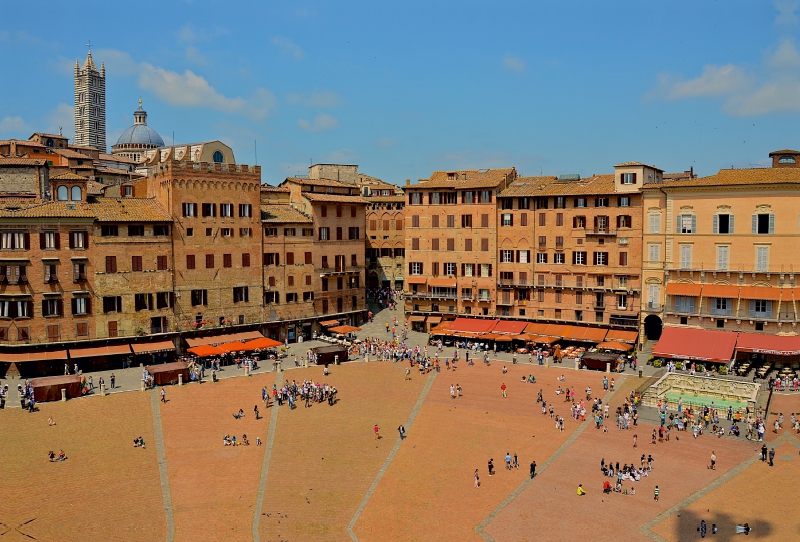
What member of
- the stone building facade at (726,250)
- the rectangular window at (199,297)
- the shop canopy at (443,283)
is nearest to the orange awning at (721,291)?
the stone building facade at (726,250)

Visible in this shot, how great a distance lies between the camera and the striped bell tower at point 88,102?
141 m

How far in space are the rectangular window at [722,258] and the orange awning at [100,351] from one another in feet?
156

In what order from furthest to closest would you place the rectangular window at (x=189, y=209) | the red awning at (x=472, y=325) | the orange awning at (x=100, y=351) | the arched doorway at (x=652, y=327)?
1. the red awning at (x=472, y=325)
2. the arched doorway at (x=652, y=327)
3. the rectangular window at (x=189, y=209)
4. the orange awning at (x=100, y=351)

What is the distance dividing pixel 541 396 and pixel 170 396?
85.5ft

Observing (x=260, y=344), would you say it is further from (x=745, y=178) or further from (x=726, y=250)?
(x=745, y=178)

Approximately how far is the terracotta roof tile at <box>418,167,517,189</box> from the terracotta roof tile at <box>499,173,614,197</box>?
1.30m

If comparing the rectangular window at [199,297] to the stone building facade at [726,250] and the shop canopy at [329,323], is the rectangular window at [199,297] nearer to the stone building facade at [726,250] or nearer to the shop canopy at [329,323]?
the shop canopy at [329,323]

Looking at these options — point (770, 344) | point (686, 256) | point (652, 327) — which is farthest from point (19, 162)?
point (770, 344)

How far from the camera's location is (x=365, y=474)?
133 ft

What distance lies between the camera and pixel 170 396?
51750mm

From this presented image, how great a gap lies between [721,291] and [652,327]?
24.6 ft

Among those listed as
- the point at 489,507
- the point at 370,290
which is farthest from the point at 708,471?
the point at 370,290

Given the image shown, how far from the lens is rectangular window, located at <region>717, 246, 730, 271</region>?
58.6m

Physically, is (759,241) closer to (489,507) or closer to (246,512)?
(489,507)
